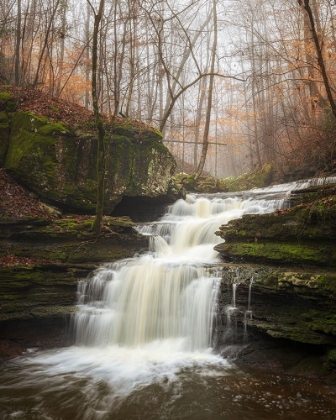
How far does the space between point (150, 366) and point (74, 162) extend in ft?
21.0

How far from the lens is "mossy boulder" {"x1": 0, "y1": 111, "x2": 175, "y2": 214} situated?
907 centimetres

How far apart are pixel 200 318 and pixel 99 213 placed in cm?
371

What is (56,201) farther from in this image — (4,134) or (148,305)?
(148,305)

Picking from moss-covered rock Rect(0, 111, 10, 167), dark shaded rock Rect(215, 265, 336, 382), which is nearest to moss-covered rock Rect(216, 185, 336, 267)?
dark shaded rock Rect(215, 265, 336, 382)

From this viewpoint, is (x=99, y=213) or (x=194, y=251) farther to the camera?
(x=194, y=251)

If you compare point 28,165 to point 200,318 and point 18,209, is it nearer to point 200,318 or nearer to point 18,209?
point 18,209

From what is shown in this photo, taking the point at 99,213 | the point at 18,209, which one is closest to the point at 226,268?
the point at 99,213

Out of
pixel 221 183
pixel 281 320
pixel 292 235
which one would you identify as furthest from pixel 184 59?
pixel 281 320

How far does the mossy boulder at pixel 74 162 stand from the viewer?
907cm

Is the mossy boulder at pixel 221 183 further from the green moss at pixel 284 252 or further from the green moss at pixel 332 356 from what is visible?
the green moss at pixel 332 356

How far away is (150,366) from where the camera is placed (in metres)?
5.61

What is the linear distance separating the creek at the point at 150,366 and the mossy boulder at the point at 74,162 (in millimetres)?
2335

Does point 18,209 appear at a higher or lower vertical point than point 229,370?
higher

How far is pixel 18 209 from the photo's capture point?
323 inches
